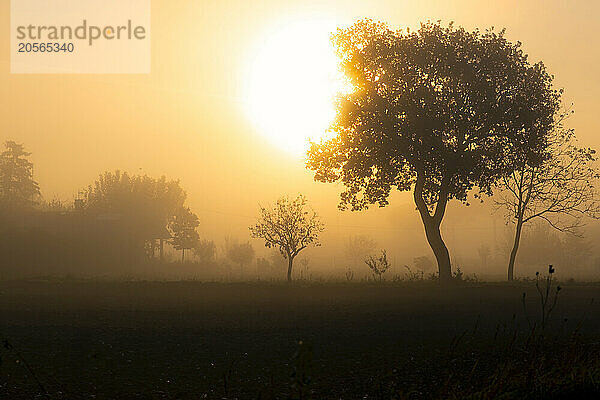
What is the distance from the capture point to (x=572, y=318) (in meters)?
20.4

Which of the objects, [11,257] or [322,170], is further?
[11,257]

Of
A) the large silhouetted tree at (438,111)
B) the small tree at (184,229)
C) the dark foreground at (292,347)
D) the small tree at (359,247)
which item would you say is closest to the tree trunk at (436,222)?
the large silhouetted tree at (438,111)

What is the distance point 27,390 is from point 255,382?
3.73 meters

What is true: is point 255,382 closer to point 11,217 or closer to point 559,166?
point 559,166

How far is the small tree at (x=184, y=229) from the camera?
106 m

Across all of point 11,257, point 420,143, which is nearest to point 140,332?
point 420,143

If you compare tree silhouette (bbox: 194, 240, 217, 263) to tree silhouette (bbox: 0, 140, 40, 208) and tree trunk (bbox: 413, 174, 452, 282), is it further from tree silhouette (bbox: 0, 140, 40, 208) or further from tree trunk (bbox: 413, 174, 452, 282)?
tree trunk (bbox: 413, 174, 452, 282)

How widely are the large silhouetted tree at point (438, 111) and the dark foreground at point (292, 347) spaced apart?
13.5 metres

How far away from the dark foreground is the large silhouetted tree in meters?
13.5

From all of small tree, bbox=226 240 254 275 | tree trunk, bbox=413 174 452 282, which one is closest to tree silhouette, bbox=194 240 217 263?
small tree, bbox=226 240 254 275

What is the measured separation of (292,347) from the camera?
1376 centimetres

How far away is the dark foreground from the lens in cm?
922

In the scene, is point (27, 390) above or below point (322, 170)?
below

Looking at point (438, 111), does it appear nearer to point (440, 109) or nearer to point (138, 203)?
point (440, 109)
